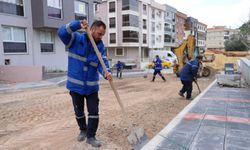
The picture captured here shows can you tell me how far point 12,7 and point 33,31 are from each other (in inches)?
84.6

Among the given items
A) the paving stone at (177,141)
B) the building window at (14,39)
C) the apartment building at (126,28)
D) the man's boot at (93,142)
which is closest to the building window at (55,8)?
the building window at (14,39)

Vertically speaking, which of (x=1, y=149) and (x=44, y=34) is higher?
(x=44, y=34)

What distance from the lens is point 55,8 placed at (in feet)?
59.3

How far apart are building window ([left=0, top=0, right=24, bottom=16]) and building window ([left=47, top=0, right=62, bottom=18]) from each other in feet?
6.63

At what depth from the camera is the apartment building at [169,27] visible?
4809 centimetres

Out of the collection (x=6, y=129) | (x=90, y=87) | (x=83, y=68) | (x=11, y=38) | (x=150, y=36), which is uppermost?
(x=150, y=36)

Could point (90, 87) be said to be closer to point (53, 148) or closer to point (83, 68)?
point (83, 68)

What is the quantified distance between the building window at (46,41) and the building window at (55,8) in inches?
60.5

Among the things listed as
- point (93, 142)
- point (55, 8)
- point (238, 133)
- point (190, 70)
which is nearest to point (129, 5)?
point (55, 8)

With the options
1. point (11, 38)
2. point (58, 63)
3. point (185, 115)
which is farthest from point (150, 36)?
point (185, 115)

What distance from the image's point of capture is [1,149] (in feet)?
12.6

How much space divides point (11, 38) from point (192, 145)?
15.1 meters

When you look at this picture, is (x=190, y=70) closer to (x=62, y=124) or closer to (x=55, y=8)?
(x=62, y=124)

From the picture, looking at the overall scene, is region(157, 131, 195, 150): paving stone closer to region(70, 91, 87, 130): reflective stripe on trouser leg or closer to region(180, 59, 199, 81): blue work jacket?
region(70, 91, 87, 130): reflective stripe on trouser leg
